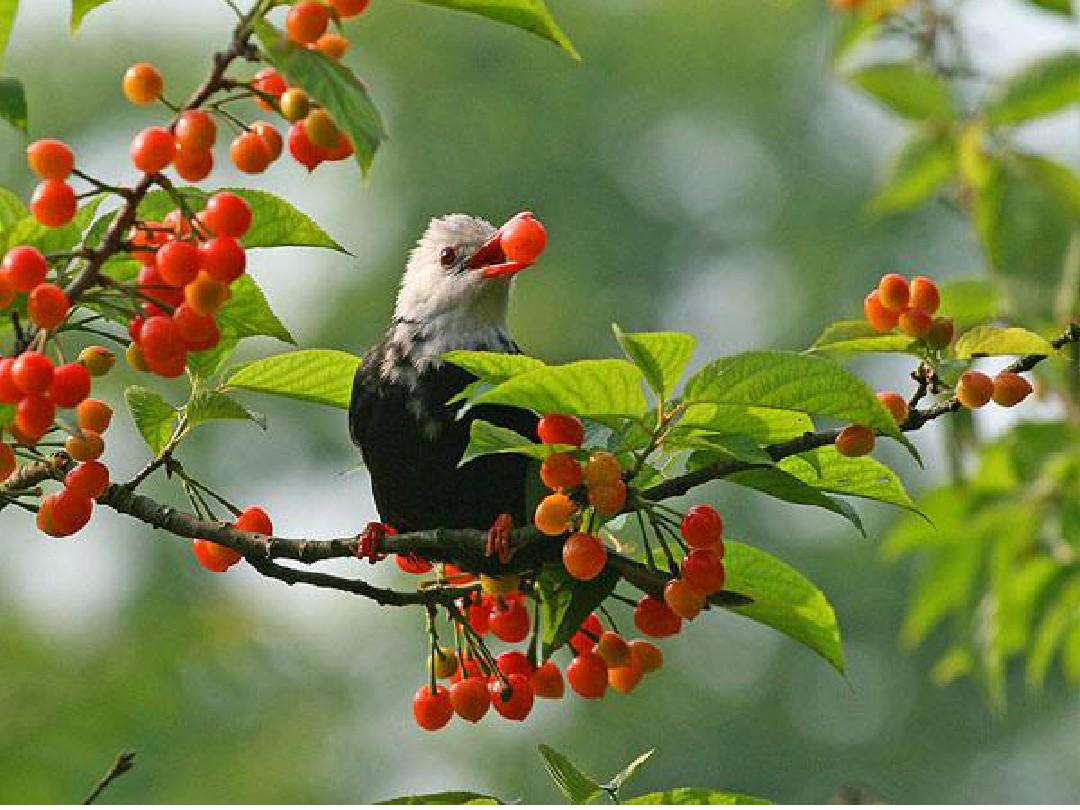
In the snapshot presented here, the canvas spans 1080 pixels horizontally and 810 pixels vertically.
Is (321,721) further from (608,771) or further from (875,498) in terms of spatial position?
(875,498)

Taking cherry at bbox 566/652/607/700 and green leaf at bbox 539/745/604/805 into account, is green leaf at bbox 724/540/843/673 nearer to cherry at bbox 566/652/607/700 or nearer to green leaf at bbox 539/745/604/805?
cherry at bbox 566/652/607/700

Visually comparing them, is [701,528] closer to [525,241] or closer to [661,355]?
[661,355]

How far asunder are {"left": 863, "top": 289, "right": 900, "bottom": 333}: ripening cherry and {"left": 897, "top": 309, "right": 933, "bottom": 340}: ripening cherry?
3 centimetres

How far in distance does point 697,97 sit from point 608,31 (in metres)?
1.63

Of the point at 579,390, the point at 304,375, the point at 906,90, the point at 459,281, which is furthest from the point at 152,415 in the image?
the point at 906,90

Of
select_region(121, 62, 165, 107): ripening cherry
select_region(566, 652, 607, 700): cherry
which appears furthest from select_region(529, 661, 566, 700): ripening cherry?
select_region(121, 62, 165, 107): ripening cherry

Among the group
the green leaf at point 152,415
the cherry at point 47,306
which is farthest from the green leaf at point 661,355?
the green leaf at point 152,415

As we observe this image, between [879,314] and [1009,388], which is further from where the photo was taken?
[879,314]

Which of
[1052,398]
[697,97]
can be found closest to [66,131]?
[697,97]

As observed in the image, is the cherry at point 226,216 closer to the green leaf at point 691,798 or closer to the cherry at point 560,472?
the cherry at point 560,472

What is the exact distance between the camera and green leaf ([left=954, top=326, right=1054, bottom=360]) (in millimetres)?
1860

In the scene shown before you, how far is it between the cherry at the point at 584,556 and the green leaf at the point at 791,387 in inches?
9.5

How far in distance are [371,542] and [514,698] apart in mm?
281

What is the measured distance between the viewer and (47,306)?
1657mm
